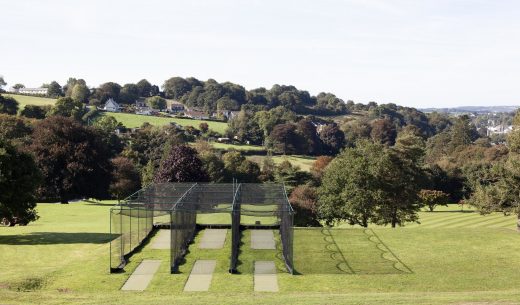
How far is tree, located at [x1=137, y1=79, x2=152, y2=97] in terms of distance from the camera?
185788mm

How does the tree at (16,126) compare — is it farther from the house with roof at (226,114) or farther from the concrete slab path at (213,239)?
the house with roof at (226,114)

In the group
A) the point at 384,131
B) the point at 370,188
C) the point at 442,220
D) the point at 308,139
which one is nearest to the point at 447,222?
the point at 442,220

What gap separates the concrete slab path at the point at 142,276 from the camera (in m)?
20.8

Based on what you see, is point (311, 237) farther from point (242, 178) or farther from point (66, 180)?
point (242, 178)

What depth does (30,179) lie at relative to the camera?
95.6ft

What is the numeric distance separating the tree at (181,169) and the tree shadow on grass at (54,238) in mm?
19331

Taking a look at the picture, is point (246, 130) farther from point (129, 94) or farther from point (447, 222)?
point (447, 222)

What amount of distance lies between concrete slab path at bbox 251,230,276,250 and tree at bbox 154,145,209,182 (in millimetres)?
18782

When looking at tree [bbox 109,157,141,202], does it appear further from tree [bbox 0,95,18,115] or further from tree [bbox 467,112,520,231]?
tree [bbox 467,112,520,231]

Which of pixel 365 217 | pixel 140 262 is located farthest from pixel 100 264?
pixel 365 217

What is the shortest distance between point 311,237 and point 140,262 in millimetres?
10336

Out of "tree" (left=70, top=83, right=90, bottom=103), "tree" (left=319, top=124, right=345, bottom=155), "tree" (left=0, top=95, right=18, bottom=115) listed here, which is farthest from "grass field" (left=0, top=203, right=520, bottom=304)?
"tree" (left=70, top=83, right=90, bottom=103)

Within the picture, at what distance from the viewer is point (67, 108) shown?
9881 centimetres

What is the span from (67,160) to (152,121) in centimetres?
6446
